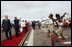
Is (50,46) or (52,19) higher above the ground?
(52,19)

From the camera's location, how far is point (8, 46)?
14.2 feet

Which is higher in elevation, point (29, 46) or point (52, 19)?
point (52, 19)

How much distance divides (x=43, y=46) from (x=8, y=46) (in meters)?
2.07

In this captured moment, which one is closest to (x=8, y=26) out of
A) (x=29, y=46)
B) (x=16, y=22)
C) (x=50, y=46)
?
(x=16, y=22)

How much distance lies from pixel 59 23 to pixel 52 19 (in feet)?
3.54

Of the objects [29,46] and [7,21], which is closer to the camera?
[29,46]

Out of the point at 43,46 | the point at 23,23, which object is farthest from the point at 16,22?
the point at 43,46

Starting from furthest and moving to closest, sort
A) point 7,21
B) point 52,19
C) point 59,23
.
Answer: point 7,21 → point 59,23 → point 52,19

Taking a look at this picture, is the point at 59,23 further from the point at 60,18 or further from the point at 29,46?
the point at 29,46

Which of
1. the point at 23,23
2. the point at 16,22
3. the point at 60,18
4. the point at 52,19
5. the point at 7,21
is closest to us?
the point at 52,19

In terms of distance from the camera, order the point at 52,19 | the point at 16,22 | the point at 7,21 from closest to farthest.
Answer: the point at 52,19, the point at 7,21, the point at 16,22

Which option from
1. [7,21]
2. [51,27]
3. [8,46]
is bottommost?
[8,46]

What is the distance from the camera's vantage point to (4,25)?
17.5ft

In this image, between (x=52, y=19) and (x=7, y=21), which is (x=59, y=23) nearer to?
(x=52, y=19)
